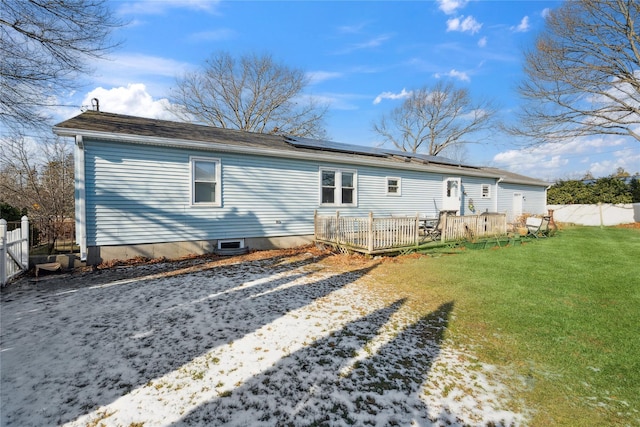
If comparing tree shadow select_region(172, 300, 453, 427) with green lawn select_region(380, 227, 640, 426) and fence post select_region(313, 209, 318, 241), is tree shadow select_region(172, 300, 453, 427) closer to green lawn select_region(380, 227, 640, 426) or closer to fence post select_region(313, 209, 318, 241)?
green lawn select_region(380, 227, 640, 426)

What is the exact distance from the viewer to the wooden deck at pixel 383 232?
8.27m

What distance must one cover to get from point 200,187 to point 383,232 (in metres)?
5.64

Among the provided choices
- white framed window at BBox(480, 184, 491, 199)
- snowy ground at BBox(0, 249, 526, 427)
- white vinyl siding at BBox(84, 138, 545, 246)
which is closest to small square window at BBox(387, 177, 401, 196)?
white vinyl siding at BBox(84, 138, 545, 246)

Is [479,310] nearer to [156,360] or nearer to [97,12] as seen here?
[156,360]

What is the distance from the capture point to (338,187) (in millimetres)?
11023

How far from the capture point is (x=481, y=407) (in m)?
2.31

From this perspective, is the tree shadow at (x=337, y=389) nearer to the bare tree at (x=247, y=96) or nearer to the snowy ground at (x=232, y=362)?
the snowy ground at (x=232, y=362)

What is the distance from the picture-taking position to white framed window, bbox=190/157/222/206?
27.7ft

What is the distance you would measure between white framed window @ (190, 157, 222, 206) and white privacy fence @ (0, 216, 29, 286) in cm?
366

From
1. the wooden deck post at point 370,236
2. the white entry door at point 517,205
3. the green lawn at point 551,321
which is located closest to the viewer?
the green lawn at point 551,321

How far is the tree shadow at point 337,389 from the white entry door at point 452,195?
1217 centimetres

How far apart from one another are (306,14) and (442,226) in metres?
9.22

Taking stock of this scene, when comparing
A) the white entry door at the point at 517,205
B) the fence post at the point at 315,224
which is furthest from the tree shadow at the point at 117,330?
the white entry door at the point at 517,205

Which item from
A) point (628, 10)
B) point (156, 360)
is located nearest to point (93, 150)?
point (156, 360)
